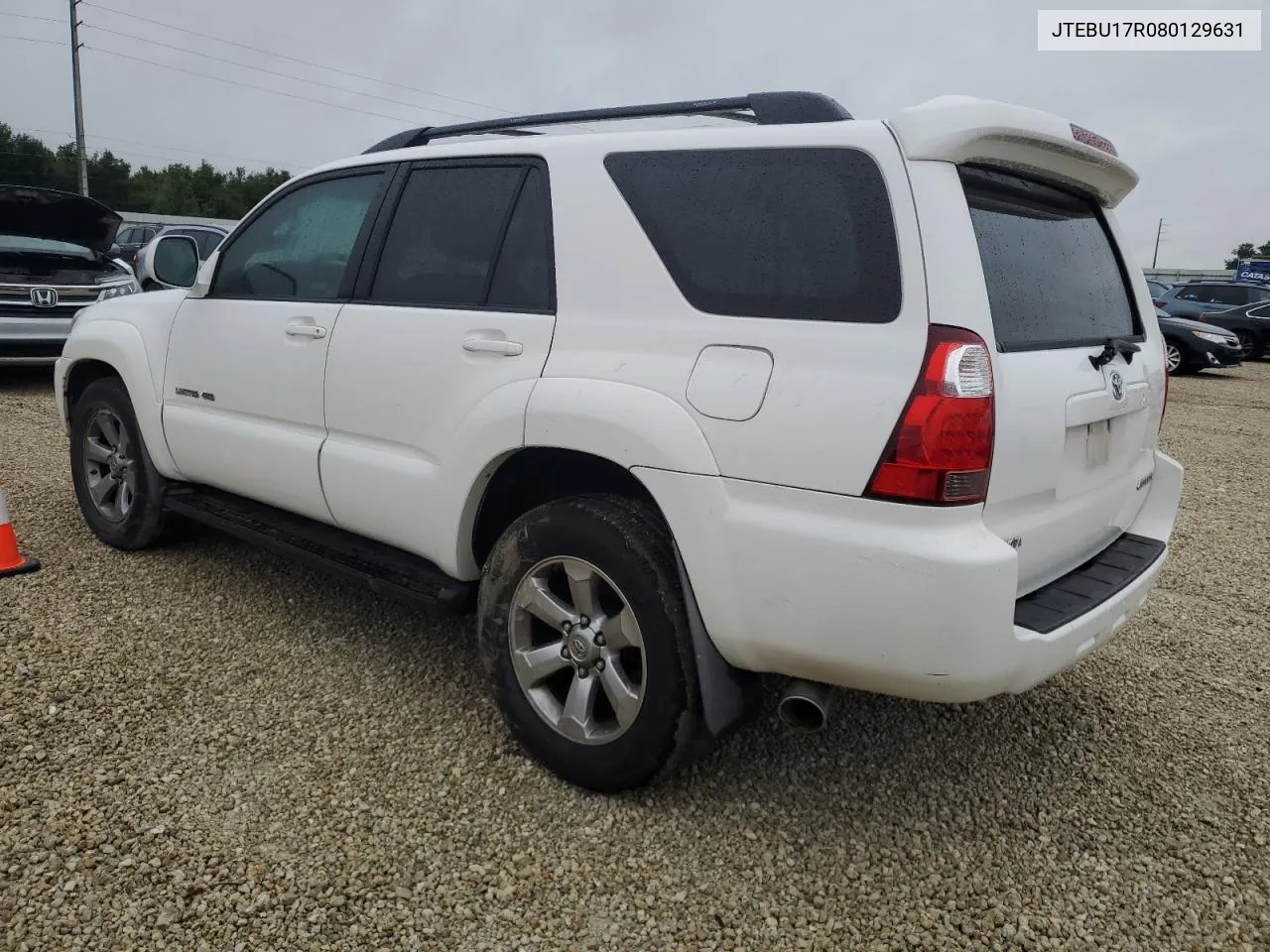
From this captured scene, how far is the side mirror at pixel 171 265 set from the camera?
4.16 m

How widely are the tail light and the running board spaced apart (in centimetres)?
147

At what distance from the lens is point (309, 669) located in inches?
137

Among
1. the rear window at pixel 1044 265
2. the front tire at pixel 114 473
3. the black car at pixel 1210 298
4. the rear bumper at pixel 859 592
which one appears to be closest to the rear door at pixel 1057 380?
the rear window at pixel 1044 265

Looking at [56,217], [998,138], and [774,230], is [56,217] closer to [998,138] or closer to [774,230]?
[774,230]

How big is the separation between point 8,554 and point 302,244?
1.97 metres

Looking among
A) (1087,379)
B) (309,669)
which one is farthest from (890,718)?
(309,669)

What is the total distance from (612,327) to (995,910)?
1.74 metres

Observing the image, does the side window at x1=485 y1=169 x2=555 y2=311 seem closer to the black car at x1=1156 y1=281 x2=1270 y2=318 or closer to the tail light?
the tail light

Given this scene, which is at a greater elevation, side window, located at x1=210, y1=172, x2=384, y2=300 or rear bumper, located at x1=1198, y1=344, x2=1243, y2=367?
side window, located at x1=210, y1=172, x2=384, y2=300

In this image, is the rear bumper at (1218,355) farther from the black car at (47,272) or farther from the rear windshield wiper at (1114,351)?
the black car at (47,272)

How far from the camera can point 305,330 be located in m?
3.38

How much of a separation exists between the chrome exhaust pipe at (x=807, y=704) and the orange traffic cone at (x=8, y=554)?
3498mm

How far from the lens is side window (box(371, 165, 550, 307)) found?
2.87 metres

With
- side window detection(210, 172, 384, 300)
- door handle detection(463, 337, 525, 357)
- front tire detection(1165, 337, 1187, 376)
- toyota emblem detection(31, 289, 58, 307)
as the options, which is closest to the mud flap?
door handle detection(463, 337, 525, 357)
